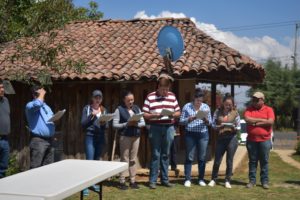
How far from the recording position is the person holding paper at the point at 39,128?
7118 mm

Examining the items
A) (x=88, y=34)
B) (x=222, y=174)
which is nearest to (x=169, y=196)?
(x=222, y=174)

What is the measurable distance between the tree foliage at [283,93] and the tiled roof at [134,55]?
30.0m

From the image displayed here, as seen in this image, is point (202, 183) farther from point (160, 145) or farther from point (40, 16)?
point (40, 16)

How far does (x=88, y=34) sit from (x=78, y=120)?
13.0ft

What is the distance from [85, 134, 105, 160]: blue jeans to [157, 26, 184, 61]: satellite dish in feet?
7.26

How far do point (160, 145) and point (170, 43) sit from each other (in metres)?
2.14

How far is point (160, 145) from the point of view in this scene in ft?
26.4

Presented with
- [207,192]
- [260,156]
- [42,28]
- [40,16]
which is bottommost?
[207,192]

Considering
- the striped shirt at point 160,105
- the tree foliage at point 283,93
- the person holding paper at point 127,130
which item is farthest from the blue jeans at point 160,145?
the tree foliage at point 283,93

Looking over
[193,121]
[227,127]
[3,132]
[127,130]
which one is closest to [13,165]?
[3,132]

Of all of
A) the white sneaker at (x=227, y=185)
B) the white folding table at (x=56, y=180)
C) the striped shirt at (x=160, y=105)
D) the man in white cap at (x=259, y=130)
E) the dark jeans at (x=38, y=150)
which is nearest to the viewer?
the white folding table at (x=56, y=180)

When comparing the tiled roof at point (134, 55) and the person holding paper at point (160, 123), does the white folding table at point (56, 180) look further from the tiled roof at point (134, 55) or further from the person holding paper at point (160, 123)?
the tiled roof at point (134, 55)

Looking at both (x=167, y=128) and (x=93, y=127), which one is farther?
(x=167, y=128)

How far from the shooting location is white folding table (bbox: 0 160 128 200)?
3.57 metres
